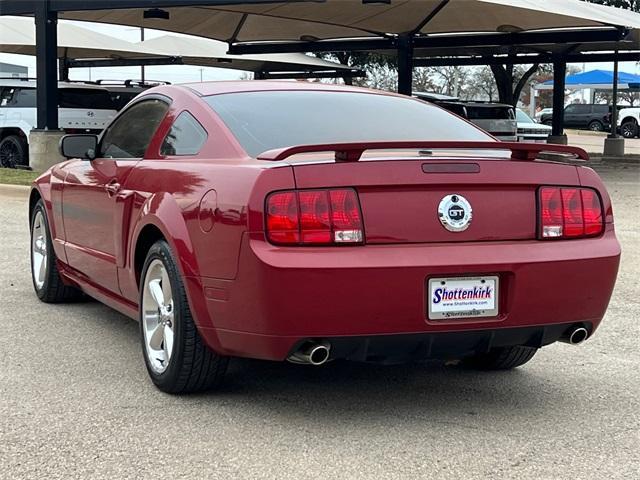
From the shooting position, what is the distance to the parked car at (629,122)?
44.5 m

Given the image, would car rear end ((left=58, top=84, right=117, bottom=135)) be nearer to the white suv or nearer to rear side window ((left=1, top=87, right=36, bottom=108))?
the white suv

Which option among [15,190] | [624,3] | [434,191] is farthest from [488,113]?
[434,191]

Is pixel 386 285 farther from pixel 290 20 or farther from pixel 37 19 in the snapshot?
pixel 290 20

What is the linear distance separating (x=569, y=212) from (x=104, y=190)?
2.65m

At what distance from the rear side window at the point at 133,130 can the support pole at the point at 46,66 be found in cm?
1129

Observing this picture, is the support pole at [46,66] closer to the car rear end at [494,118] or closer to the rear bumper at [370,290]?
the car rear end at [494,118]

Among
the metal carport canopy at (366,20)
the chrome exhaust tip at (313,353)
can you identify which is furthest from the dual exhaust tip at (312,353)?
the metal carport canopy at (366,20)

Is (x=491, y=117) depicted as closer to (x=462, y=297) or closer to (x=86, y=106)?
(x=86, y=106)

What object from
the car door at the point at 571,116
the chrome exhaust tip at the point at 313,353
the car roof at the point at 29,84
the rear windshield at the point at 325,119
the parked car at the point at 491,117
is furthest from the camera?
the car door at the point at 571,116

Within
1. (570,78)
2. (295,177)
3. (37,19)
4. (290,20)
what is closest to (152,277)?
(295,177)

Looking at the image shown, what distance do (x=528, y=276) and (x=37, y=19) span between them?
47.4ft

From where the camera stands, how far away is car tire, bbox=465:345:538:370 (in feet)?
16.4

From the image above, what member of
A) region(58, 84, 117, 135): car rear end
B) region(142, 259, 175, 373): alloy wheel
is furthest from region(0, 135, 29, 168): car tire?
region(142, 259, 175, 373): alloy wheel

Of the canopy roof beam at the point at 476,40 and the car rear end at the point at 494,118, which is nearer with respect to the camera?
the canopy roof beam at the point at 476,40
